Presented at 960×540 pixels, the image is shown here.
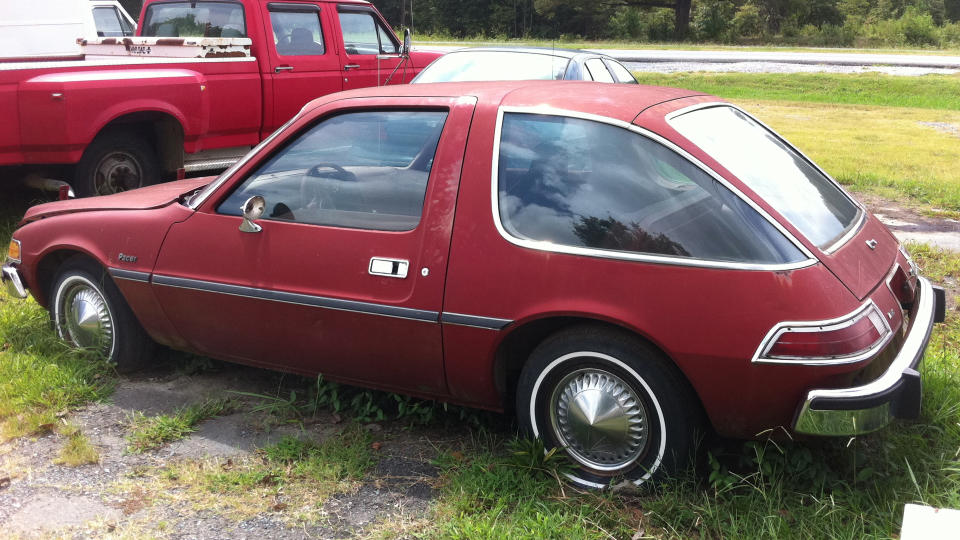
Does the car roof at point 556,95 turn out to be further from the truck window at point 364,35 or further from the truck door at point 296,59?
the truck window at point 364,35

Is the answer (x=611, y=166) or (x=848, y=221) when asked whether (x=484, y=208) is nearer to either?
(x=611, y=166)

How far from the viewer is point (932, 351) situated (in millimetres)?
4676

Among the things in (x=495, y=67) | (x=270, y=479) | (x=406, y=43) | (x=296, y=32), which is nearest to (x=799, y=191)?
(x=270, y=479)

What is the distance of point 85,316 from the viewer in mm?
4781

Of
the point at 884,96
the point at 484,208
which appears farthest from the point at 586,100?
the point at 884,96

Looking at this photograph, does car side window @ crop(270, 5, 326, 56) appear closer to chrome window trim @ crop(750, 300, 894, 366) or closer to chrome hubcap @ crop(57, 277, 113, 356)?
chrome hubcap @ crop(57, 277, 113, 356)

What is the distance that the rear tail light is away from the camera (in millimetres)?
3035

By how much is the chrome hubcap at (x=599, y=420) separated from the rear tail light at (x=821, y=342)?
542mm

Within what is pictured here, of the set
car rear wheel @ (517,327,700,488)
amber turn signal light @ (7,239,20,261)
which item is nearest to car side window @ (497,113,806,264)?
car rear wheel @ (517,327,700,488)

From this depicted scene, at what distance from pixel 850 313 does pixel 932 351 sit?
1.90m

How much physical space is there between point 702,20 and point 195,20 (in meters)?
39.2

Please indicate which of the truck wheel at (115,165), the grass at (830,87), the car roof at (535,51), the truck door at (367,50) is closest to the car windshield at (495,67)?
the car roof at (535,51)

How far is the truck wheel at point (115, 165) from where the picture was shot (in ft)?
24.4

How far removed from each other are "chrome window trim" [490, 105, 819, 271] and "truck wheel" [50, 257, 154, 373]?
2.18 meters
